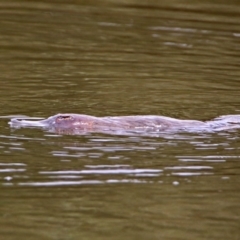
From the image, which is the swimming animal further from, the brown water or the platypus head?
the brown water

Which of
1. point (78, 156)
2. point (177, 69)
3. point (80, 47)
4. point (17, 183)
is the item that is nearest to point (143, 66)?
point (177, 69)

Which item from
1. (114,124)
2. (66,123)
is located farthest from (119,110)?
(66,123)

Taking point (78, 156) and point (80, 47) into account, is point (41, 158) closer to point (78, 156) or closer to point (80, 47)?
point (78, 156)

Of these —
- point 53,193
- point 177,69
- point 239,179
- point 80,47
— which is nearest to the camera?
point 53,193

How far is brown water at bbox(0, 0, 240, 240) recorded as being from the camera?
22.6 feet

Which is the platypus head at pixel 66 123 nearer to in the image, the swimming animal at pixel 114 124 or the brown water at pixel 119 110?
the swimming animal at pixel 114 124

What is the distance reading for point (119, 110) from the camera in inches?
416

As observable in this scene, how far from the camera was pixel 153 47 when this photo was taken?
1442 centimetres

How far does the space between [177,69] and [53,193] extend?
19.4 feet

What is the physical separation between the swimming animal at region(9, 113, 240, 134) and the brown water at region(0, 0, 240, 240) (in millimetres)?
197

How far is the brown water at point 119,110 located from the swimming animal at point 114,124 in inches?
7.7

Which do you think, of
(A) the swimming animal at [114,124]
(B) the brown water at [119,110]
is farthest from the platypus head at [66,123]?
→ (B) the brown water at [119,110]

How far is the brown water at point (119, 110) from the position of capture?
22.6 ft

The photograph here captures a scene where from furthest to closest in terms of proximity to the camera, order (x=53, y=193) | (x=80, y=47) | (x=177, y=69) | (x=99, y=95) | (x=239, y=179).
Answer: (x=80, y=47) → (x=177, y=69) → (x=99, y=95) → (x=239, y=179) → (x=53, y=193)
